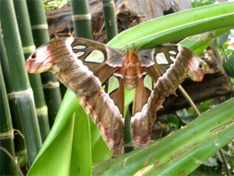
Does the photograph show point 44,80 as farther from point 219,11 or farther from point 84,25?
point 219,11

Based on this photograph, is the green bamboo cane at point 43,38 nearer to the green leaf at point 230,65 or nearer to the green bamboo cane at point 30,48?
the green bamboo cane at point 30,48

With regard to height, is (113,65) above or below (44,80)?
above

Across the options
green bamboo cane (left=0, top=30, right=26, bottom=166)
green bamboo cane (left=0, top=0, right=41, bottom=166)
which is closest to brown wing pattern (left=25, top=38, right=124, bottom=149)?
green bamboo cane (left=0, top=0, right=41, bottom=166)

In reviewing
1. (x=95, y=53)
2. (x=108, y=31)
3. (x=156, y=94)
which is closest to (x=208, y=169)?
(x=108, y=31)

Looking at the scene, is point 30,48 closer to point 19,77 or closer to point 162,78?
point 19,77

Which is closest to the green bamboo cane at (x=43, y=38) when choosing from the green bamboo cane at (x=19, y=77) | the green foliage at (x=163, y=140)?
the green bamboo cane at (x=19, y=77)

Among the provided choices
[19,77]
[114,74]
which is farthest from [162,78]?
[19,77]
